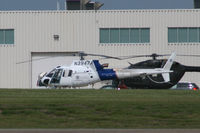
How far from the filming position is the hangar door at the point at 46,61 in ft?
176

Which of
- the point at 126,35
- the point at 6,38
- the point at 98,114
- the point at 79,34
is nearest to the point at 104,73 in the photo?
the point at 126,35

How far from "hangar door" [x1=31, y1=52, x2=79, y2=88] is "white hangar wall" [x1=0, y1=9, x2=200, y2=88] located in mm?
417

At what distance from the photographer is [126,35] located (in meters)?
53.2

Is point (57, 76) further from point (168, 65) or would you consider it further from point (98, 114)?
point (98, 114)

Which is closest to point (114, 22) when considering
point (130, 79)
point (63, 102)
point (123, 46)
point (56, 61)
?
point (123, 46)

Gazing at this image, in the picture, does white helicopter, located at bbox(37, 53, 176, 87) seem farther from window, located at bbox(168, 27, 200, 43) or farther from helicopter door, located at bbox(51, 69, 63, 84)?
window, located at bbox(168, 27, 200, 43)

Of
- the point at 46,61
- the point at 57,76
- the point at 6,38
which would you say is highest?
the point at 6,38

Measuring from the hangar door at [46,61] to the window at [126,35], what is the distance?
3.43 meters

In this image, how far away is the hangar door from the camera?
5375 centimetres

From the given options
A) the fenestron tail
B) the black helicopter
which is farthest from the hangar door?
the fenestron tail

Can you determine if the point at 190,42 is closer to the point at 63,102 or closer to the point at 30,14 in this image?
the point at 30,14

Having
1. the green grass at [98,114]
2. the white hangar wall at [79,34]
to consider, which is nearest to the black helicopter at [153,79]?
the white hangar wall at [79,34]

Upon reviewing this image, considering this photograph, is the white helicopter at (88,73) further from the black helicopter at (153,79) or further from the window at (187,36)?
the window at (187,36)

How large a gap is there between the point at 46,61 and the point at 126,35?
7.84 metres
